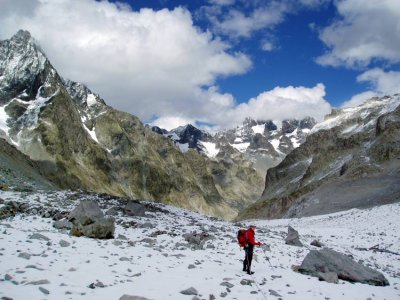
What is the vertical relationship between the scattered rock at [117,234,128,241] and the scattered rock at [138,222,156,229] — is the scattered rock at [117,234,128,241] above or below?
below

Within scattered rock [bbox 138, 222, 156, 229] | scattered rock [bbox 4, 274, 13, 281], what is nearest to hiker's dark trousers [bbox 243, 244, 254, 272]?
scattered rock [bbox 4, 274, 13, 281]

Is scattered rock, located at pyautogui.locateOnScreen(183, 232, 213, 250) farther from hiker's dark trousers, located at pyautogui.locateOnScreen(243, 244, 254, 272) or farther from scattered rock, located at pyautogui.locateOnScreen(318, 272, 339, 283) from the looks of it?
scattered rock, located at pyautogui.locateOnScreen(318, 272, 339, 283)

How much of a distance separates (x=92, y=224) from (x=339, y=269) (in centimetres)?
1035

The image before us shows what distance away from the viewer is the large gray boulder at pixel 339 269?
18.2 meters

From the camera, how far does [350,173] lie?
11175cm

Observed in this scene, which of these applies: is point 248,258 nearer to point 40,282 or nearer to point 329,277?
point 329,277

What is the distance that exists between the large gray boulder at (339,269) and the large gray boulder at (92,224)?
8.36 m

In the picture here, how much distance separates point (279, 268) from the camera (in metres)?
19.8

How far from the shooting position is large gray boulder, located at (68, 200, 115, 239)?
20.8m

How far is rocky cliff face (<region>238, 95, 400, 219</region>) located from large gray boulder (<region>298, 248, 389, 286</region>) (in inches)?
2287

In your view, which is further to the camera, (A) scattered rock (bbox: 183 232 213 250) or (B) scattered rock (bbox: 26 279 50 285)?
(A) scattered rock (bbox: 183 232 213 250)

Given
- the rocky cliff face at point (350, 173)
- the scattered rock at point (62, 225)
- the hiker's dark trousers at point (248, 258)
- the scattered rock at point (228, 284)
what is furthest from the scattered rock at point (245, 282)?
the rocky cliff face at point (350, 173)

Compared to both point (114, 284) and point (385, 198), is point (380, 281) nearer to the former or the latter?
point (114, 284)

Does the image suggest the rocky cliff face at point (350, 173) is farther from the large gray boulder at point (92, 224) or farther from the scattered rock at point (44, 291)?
the scattered rock at point (44, 291)
